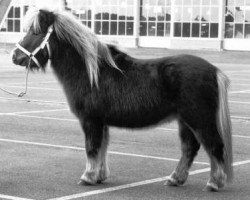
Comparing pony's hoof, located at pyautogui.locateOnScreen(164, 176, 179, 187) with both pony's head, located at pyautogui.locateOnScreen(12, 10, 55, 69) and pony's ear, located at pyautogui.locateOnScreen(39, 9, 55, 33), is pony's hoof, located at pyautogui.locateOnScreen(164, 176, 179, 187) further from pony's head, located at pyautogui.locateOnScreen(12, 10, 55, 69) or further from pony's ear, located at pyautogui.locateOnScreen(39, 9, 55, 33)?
pony's ear, located at pyautogui.locateOnScreen(39, 9, 55, 33)

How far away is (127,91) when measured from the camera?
7.94 metres

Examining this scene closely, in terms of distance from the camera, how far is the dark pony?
767cm

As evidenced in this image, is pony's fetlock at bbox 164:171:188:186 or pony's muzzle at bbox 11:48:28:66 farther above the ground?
pony's muzzle at bbox 11:48:28:66

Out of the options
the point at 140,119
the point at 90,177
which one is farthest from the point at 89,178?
the point at 140,119

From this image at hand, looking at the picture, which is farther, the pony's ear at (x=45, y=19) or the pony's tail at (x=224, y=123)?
the pony's ear at (x=45, y=19)

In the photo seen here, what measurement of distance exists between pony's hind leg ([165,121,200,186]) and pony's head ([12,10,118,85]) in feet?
3.77

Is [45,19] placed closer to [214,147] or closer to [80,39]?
[80,39]

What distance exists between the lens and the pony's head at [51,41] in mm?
7980

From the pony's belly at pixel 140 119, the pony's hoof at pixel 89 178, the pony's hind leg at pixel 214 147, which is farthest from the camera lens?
the pony's hoof at pixel 89 178

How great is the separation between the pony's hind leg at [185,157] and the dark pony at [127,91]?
12 mm

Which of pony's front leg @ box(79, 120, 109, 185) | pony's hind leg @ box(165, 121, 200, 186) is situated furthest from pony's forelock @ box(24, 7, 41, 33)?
pony's hind leg @ box(165, 121, 200, 186)

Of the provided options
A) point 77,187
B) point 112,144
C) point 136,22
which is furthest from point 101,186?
point 136,22

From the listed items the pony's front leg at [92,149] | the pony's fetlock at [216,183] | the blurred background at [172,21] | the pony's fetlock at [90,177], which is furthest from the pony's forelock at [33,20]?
the blurred background at [172,21]

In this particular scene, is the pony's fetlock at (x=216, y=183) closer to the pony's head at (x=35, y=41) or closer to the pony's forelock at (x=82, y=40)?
the pony's forelock at (x=82, y=40)
